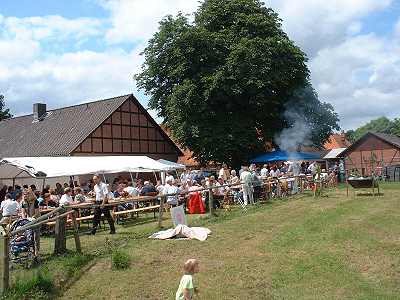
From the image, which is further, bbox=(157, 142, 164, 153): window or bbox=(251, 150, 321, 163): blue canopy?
bbox=(157, 142, 164, 153): window

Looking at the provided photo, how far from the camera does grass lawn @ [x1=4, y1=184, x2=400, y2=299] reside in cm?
880

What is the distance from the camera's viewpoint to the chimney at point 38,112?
40812 millimetres

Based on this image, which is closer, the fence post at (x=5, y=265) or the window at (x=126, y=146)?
the fence post at (x=5, y=265)

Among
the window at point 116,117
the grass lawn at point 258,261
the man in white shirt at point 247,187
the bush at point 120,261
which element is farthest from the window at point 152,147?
the bush at point 120,261

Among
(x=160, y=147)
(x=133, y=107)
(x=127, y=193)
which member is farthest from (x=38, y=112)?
(x=127, y=193)

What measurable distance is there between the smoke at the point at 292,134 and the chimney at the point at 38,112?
18.9 metres

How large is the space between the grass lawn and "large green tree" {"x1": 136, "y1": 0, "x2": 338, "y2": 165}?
16970 millimetres

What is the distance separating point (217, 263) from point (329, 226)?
4.36m

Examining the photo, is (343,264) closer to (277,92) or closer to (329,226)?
(329,226)

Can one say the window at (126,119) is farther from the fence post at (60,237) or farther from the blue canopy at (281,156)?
→ the fence post at (60,237)

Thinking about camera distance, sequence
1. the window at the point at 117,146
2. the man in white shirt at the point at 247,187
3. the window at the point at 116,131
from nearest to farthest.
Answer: the man in white shirt at the point at 247,187
the window at the point at 117,146
the window at the point at 116,131

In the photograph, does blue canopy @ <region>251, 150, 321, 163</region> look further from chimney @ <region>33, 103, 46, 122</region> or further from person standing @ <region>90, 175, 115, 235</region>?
person standing @ <region>90, 175, 115, 235</region>

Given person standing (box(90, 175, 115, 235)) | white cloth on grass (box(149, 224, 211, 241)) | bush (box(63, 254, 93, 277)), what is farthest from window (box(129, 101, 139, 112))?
bush (box(63, 254, 93, 277))

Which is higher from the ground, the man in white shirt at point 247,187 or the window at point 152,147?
the window at point 152,147
